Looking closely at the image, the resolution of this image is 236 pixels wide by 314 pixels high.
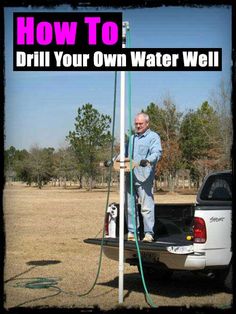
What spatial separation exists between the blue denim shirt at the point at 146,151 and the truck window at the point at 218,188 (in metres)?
0.74

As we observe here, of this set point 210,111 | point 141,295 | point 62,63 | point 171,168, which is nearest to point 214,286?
point 141,295

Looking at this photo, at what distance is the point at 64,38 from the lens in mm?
5809

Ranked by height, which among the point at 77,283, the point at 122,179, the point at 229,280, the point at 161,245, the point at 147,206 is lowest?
the point at 77,283

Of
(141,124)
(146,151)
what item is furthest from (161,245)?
(141,124)

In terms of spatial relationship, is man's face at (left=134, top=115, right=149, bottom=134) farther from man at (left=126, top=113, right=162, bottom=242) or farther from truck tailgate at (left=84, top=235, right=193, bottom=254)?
truck tailgate at (left=84, top=235, right=193, bottom=254)

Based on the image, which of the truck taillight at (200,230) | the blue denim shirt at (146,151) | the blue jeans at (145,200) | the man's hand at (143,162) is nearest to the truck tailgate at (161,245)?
the truck taillight at (200,230)

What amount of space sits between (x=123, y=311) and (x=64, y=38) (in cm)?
306

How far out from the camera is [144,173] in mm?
7410

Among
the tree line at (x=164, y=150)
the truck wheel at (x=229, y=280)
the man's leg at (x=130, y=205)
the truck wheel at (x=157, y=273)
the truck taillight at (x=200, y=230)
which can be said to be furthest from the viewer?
the tree line at (x=164, y=150)

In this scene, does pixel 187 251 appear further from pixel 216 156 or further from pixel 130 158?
pixel 216 156

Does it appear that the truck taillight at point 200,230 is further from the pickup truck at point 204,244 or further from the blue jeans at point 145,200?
the blue jeans at point 145,200

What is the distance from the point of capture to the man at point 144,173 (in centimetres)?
740

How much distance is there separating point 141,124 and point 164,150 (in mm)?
43881

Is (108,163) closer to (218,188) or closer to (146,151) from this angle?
(146,151)
